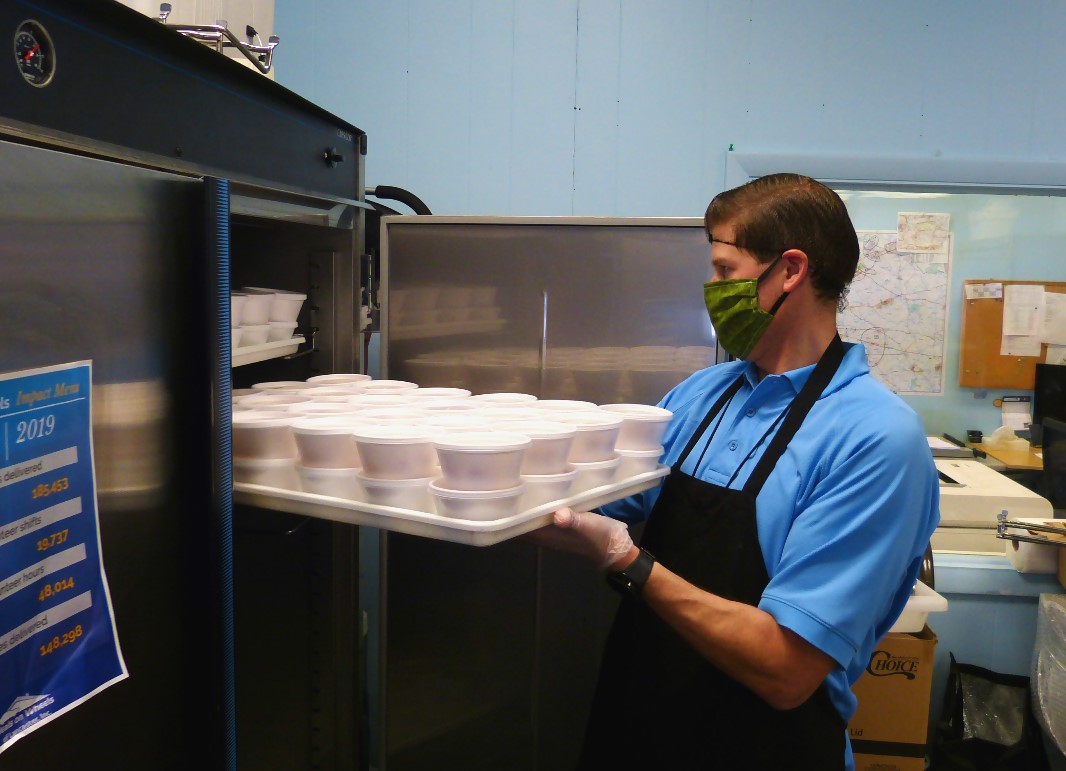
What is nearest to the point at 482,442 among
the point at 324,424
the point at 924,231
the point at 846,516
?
the point at 324,424

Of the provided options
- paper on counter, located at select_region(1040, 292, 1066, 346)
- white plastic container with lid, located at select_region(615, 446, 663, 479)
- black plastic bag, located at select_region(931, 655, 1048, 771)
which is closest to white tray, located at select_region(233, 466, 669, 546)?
white plastic container with lid, located at select_region(615, 446, 663, 479)

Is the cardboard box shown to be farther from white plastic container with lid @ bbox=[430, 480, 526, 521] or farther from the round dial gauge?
the round dial gauge

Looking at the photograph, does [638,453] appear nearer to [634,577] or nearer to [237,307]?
[634,577]

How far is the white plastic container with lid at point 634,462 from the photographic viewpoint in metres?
1.47

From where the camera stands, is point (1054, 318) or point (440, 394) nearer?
point (440, 394)

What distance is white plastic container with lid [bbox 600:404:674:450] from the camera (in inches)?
57.6

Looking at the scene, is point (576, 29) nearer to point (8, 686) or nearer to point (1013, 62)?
point (1013, 62)

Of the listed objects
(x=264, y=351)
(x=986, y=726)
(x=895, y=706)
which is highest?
(x=264, y=351)

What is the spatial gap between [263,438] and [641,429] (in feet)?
2.08

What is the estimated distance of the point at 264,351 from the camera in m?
1.55

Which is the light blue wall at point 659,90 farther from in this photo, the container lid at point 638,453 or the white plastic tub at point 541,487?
the white plastic tub at point 541,487

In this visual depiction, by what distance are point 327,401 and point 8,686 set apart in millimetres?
763

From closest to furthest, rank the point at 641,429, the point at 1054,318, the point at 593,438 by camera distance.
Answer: the point at 593,438 < the point at 641,429 < the point at 1054,318

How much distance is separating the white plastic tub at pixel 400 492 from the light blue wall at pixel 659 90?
212cm
